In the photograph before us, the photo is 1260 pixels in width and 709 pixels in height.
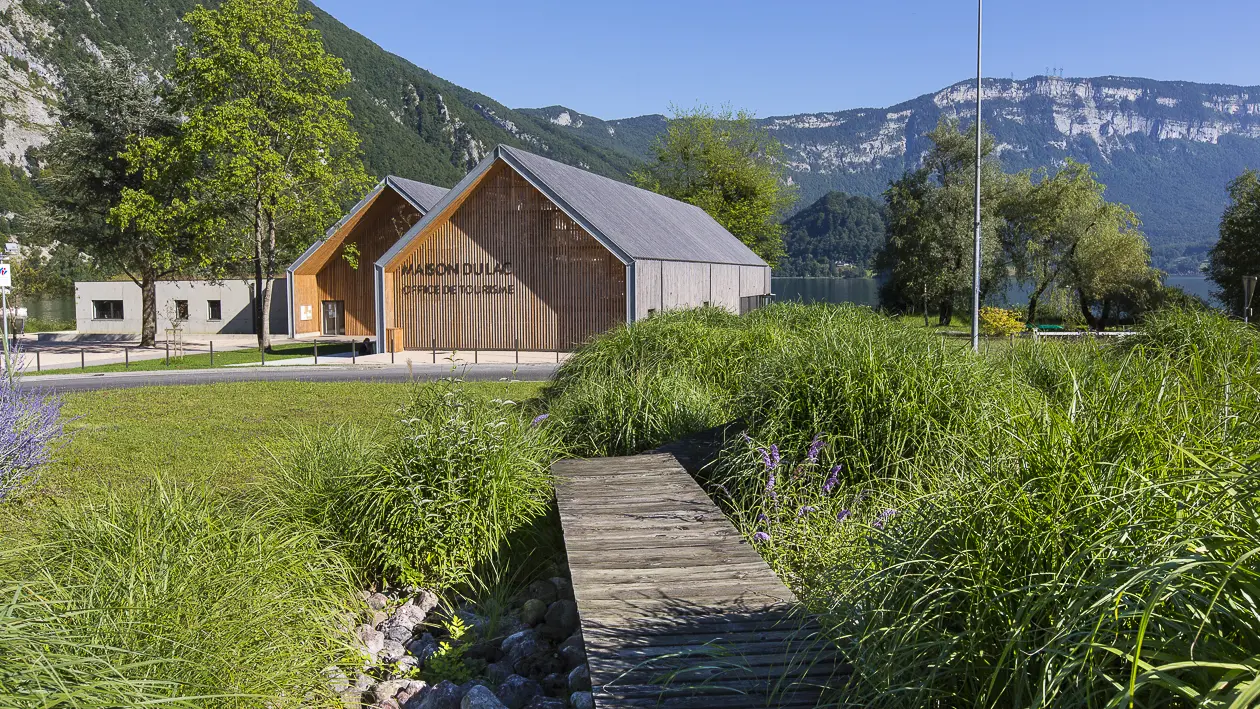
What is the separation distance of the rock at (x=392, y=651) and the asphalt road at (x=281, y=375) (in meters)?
14.3

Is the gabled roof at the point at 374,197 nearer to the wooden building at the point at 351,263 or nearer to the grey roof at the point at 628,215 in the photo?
the wooden building at the point at 351,263

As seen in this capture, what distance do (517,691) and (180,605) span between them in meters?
1.89

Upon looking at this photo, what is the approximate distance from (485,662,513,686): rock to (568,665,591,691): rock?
559 mm

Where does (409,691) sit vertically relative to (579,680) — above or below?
below

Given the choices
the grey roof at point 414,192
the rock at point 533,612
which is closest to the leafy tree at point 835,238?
the grey roof at point 414,192

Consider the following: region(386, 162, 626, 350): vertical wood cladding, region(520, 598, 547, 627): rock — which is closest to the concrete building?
region(386, 162, 626, 350): vertical wood cladding

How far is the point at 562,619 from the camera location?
5.99m

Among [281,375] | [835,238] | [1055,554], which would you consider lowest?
[281,375]

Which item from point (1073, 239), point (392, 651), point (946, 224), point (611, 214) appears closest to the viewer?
point (392, 651)

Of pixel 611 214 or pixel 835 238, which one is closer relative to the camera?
pixel 611 214

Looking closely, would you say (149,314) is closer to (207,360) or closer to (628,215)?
(207,360)

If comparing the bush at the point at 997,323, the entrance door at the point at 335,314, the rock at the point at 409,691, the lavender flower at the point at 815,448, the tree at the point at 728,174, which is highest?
the tree at the point at 728,174

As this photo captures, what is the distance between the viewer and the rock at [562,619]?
19.5ft

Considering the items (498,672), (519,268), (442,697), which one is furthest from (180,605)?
(519,268)
